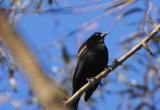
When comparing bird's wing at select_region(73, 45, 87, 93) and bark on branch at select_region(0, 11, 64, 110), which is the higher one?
bark on branch at select_region(0, 11, 64, 110)

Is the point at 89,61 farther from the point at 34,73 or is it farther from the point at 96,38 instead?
the point at 34,73

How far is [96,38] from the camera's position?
4168 mm

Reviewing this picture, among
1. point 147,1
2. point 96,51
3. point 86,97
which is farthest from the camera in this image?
point 96,51

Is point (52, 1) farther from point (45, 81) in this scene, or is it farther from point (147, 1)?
point (45, 81)

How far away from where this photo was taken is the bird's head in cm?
411

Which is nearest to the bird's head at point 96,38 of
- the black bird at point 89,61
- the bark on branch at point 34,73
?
the black bird at point 89,61

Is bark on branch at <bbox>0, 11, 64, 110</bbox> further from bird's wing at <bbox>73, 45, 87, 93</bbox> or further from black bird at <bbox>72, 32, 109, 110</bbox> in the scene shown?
bird's wing at <bbox>73, 45, 87, 93</bbox>

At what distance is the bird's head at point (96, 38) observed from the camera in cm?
411

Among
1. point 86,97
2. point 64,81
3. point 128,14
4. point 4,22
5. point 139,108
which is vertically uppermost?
point 4,22

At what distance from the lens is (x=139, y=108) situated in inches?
183

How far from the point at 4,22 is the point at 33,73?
90 mm

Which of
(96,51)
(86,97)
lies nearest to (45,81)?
(86,97)

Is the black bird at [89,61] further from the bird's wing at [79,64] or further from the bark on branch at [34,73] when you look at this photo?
the bark on branch at [34,73]

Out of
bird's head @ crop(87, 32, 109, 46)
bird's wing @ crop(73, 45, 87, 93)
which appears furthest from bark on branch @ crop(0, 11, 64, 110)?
bird's head @ crop(87, 32, 109, 46)
